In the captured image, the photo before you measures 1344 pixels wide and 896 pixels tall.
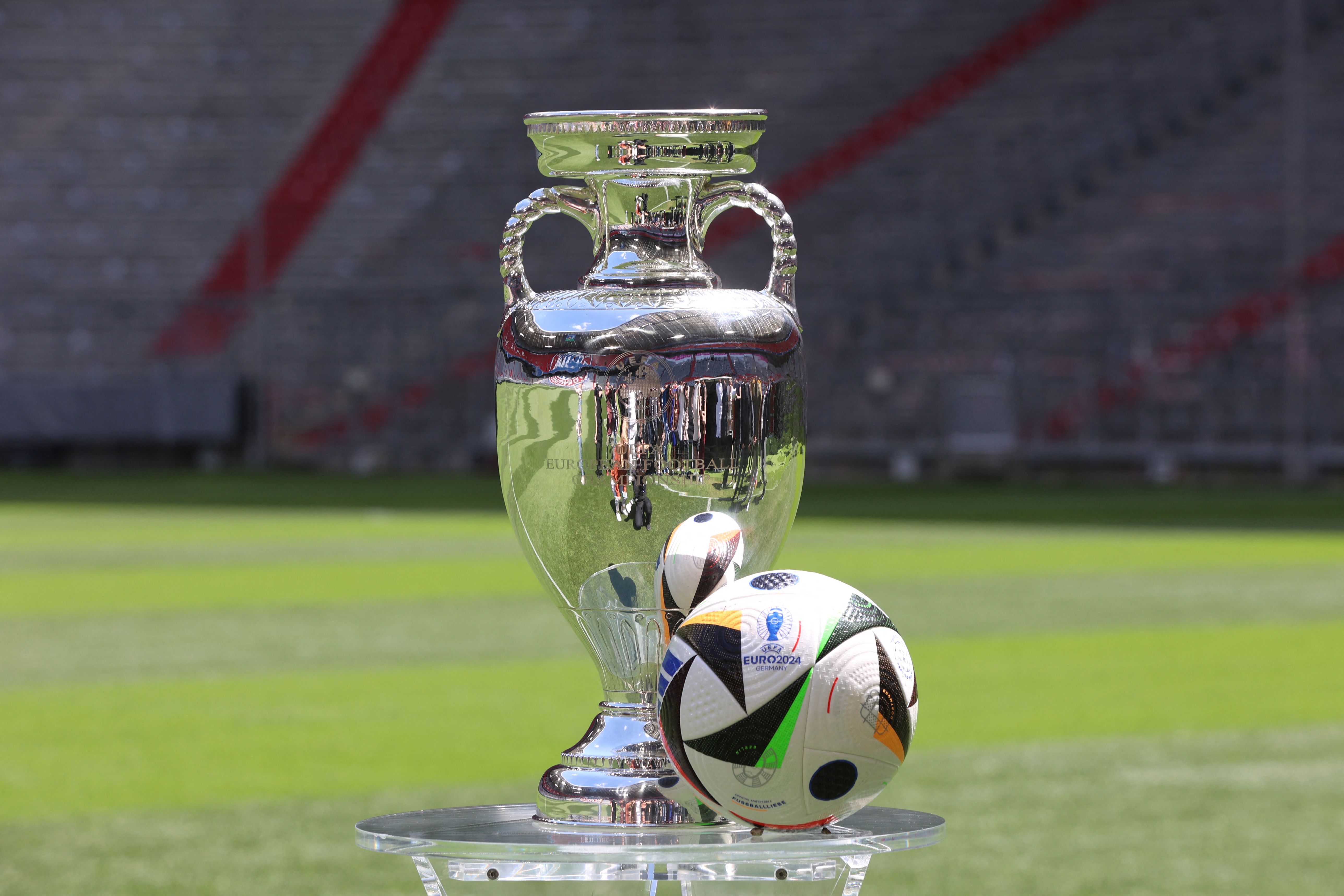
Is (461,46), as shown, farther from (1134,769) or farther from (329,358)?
(1134,769)

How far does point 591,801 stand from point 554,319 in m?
0.72

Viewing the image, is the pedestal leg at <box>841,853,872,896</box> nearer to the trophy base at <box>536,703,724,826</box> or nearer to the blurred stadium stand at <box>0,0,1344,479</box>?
the trophy base at <box>536,703,724,826</box>

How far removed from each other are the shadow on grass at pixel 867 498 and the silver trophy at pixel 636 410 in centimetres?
1477

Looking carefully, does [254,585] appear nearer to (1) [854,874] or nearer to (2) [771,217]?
(2) [771,217]

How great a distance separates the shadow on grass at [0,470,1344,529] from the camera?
18.4m

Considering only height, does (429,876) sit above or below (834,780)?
below

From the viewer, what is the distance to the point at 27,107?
1208 inches

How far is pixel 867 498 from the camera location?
21.5 metres

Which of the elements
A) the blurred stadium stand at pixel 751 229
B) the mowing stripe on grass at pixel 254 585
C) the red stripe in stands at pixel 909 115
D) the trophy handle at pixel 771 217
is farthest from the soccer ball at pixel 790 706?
the red stripe in stands at pixel 909 115

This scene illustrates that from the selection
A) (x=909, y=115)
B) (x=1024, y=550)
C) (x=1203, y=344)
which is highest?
(x=909, y=115)

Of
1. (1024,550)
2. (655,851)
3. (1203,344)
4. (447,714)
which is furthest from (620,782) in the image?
(1203,344)

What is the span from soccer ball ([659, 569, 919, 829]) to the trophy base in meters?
0.28

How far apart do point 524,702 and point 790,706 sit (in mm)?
5893

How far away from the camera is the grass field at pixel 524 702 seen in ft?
18.5
